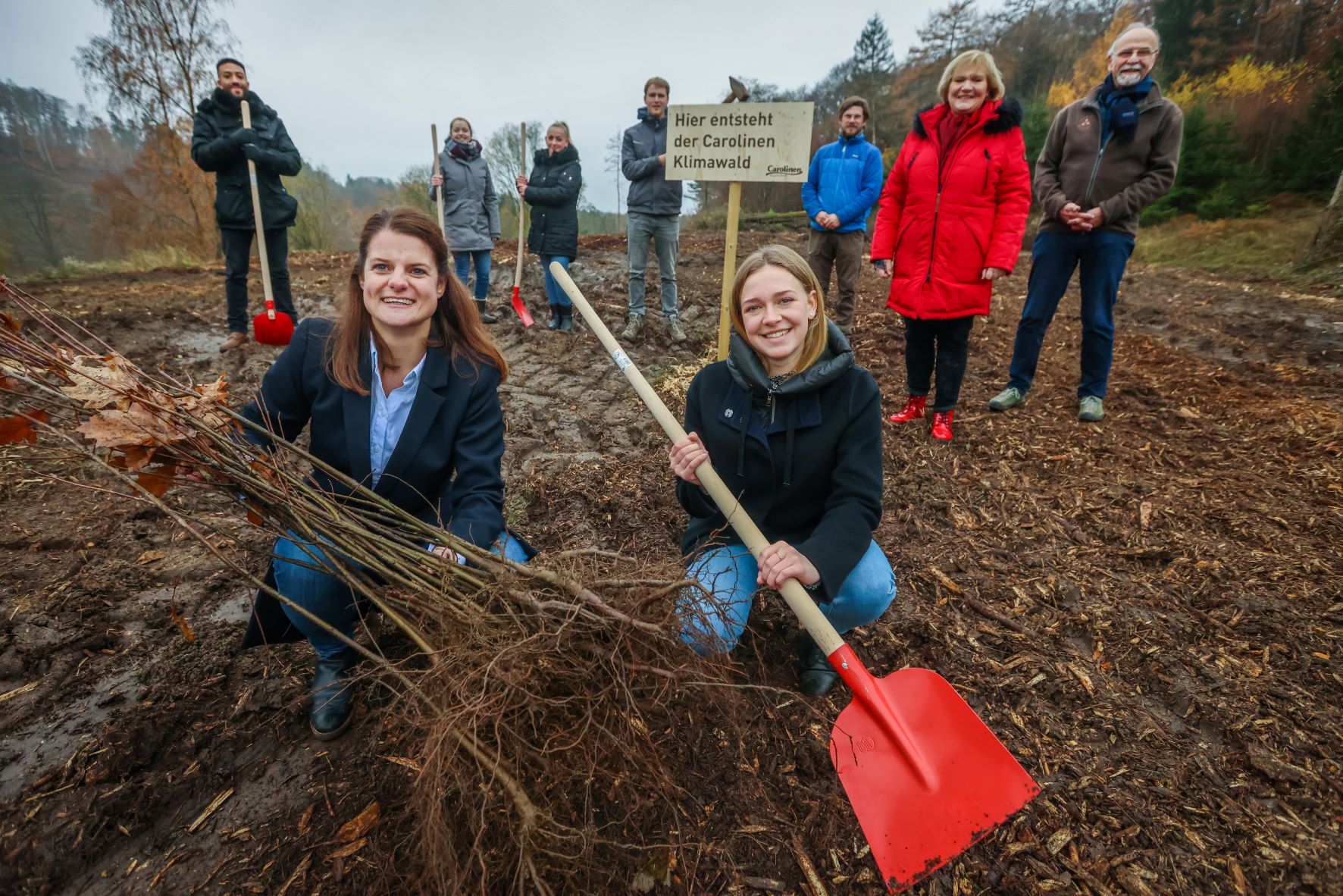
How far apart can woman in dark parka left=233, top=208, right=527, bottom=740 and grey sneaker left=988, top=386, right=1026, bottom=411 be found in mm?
3669

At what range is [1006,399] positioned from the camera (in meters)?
4.23

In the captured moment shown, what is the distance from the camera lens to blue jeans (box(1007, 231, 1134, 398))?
12.0 ft

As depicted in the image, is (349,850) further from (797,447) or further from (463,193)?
(463,193)

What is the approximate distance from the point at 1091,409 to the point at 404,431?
14.2 feet

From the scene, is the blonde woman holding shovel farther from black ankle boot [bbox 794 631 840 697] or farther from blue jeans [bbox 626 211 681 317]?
blue jeans [bbox 626 211 681 317]

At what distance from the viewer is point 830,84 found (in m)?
30.7

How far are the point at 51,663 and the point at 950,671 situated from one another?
3343mm

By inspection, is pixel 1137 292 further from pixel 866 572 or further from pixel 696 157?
pixel 866 572

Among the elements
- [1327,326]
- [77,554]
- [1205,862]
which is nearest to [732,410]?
[1205,862]

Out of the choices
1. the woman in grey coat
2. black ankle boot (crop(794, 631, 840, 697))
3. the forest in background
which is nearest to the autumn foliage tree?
the forest in background

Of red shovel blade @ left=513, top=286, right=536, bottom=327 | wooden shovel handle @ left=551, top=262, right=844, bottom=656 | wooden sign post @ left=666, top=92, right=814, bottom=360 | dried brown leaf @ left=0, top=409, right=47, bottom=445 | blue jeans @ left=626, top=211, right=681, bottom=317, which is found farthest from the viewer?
red shovel blade @ left=513, top=286, right=536, bottom=327

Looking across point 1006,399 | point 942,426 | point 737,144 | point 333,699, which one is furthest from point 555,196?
point 333,699

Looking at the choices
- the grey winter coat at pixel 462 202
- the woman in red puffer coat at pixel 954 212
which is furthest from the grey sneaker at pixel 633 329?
the woman in red puffer coat at pixel 954 212

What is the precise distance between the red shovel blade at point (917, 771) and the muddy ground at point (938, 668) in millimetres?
112
